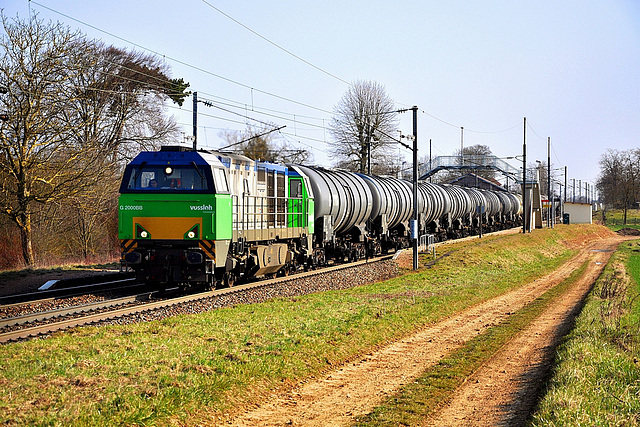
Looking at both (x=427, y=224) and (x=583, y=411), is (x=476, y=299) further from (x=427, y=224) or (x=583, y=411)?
(x=427, y=224)

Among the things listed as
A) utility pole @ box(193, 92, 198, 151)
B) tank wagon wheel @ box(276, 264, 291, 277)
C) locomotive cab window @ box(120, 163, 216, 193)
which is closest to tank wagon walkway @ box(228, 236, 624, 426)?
locomotive cab window @ box(120, 163, 216, 193)

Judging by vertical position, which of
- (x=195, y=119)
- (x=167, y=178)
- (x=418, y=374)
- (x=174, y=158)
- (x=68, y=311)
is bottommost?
(x=418, y=374)

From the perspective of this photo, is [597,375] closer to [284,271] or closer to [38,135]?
[284,271]

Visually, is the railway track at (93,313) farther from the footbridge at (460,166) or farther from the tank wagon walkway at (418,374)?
the footbridge at (460,166)

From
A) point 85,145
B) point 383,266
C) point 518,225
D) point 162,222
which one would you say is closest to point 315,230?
point 383,266

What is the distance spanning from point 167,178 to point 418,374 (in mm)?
10339

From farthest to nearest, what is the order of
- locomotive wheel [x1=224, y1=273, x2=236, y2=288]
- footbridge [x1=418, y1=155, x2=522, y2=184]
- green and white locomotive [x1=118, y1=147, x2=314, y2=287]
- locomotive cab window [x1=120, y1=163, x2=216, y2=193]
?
1. footbridge [x1=418, y1=155, x2=522, y2=184]
2. locomotive wheel [x1=224, y1=273, x2=236, y2=288]
3. locomotive cab window [x1=120, y1=163, x2=216, y2=193]
4. green and white locomotive [x1=118, y1=147, x2=314, y2=287]

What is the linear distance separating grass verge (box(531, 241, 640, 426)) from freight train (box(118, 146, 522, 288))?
32.7 feet

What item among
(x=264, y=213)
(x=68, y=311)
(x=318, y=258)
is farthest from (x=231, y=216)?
(x=318, y=258)

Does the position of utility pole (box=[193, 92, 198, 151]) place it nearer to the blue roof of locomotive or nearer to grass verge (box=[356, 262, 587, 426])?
the blue roof of locomotive

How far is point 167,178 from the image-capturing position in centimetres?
1753

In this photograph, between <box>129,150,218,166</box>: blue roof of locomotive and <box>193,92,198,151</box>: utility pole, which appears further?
<box>193,92,198,151</box>: utility pole

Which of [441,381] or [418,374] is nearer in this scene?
[441,381]

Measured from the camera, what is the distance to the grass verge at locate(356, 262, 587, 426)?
7.73m
